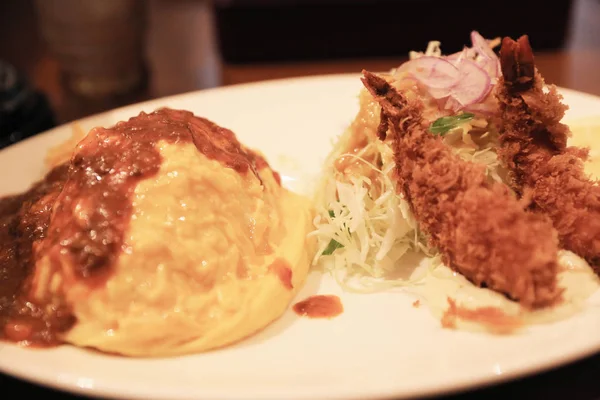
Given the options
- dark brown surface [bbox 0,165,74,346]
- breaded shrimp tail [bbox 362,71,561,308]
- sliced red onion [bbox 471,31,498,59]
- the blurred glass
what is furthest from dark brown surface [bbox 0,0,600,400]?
breaded shrimp tail [bbox 362,71,561,308]

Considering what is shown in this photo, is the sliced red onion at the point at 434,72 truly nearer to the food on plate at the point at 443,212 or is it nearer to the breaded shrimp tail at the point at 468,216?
the food on plate at the point at 443,212

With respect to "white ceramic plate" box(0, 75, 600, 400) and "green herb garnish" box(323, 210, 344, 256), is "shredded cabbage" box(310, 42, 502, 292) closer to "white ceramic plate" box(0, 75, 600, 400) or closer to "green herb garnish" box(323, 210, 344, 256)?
"green herb garnish" box(323, 210, 344, 256)

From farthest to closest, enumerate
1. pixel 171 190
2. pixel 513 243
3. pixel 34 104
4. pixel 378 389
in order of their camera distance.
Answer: pixel 34 104 → pixel 171 190 → pixel 513 243 → pixel 378 389

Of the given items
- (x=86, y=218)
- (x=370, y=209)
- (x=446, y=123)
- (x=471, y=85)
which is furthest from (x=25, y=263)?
(x=471, y=85)

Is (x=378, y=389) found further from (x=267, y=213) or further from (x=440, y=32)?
(x=440, y=32)

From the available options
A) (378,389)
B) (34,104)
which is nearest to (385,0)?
(34,104)

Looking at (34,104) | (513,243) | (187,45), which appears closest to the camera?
(513,243)

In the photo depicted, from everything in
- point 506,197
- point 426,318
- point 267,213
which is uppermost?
point 506,197

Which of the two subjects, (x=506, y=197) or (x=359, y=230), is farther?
Answer: (x=359, y=230)
